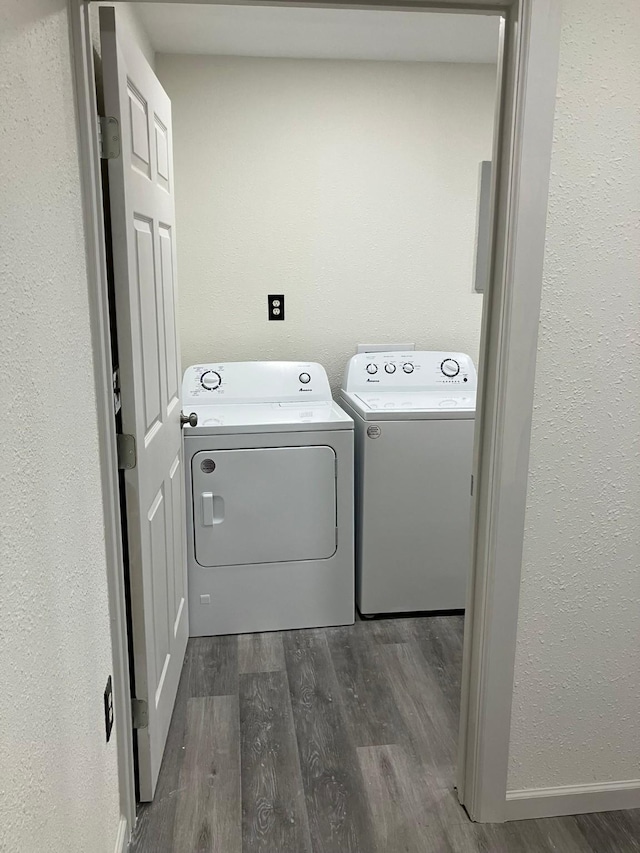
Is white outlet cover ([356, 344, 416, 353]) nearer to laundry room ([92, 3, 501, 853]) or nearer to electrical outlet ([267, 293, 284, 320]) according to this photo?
laundry room ([92, 3, 501, 853])

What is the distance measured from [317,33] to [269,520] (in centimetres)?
193

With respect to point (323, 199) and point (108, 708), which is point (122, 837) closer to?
point (108, 708)

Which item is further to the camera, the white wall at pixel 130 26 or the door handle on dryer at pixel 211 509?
the door handle on dryer at pixel 211 509

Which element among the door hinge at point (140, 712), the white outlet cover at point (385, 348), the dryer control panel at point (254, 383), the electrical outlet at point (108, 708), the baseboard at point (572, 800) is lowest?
the baseboard at point (572, 800)

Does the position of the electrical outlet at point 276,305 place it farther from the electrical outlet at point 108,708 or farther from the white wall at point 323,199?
the electrical outlet at point 108,708

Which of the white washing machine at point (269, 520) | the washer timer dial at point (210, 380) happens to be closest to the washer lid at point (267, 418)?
the white washing machine at point (269, 520)

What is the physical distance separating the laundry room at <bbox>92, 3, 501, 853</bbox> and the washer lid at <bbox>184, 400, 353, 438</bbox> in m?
0.02

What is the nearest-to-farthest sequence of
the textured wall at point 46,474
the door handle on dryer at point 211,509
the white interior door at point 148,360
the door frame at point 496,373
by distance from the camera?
the textured wall at point 46,474, the door frame at point 496,373, the white interior door at point 148,360, the door handle on dryer at point 211,509

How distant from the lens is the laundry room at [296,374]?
70.2 inches

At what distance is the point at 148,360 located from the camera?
5.87ft

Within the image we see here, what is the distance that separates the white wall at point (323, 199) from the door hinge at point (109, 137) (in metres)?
1.64

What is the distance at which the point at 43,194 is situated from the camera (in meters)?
1.08

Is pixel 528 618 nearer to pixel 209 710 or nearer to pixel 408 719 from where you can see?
pixel 408 719

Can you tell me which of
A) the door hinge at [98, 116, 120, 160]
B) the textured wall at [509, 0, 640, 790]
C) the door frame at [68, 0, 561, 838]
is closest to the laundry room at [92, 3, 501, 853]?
the door hinge at [98, 116, 120, 160]
